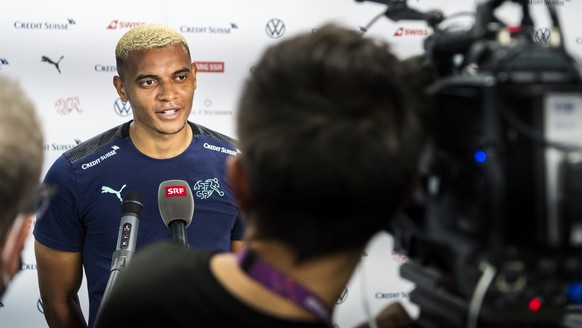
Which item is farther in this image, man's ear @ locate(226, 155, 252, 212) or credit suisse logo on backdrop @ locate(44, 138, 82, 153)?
credit suisse logo on backdrop @ locate(44, 138, 82, 153)

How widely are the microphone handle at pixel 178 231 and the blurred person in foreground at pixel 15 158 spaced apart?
18.8 inches

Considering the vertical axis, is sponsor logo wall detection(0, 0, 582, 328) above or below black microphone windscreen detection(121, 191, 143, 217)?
below

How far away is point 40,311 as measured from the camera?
11.4ft

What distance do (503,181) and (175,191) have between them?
0.87 metres

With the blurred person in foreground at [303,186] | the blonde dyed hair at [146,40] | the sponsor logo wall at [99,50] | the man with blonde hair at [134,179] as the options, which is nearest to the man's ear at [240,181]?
the blurred person in foreground at [303,186]

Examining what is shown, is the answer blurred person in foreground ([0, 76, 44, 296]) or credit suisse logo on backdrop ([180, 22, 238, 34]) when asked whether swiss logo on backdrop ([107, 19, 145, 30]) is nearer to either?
credit suisse logo on backdrop ([180, 22, 238, 34])

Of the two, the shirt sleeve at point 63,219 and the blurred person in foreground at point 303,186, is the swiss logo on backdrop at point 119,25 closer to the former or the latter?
the shirt sleeve at point 63,219

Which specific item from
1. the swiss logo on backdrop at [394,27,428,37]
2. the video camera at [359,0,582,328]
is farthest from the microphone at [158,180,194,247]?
the swiss logo on backdrop at [394,27,428,37]

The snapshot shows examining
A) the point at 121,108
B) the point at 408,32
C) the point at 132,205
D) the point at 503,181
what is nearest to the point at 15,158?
the point at 503,181

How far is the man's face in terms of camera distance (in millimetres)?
2371

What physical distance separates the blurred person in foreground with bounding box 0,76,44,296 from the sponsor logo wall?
2.62 metres

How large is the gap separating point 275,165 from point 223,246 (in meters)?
1.54

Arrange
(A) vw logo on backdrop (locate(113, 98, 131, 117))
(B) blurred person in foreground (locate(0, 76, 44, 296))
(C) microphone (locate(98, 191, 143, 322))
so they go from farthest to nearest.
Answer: (A) vw logo on backdrop (locate(113, 98, 131, 117)) < (C) microphone (locate(98, 191, 143, 322)) < (B) blurred person in foreground (locate(0, 76, 44, 296))

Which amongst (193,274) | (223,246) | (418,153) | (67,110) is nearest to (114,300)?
(193,274)
